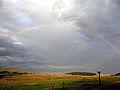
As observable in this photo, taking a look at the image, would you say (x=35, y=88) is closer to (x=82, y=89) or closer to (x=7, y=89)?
(x=7, y=89)

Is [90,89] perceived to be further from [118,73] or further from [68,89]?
[118,73]

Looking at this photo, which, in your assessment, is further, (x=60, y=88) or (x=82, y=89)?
(x=60, y=88)

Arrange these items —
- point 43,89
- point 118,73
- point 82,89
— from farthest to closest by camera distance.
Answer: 1. point 118,73
2. point 43,89
3. point 82,89

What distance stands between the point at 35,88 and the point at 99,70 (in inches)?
1756

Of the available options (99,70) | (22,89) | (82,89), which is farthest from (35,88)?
(99,70)

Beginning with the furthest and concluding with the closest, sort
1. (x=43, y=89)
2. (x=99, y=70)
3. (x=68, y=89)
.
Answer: (x=43, y=89) < (x=68, y=89) < (x=99, y=70)

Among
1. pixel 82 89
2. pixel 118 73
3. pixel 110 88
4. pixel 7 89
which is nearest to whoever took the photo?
pixel 110 88

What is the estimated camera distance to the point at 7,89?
3543 inches

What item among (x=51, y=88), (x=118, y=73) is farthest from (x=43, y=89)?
(x=118, y=73)

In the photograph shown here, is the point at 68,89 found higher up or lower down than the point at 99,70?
lower down

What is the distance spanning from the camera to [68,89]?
75688 mm

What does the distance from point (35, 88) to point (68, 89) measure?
1568cm

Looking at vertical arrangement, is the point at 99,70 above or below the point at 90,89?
above

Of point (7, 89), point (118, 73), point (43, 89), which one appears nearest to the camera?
point (43, 89)
